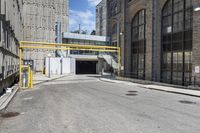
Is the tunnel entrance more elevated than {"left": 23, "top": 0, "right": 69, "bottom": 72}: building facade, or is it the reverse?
{"left": 23, "top": 0, "right": 69, "bottom": 72}: building facade

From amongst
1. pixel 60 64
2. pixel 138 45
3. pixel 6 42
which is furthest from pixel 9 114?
pixel 60 64

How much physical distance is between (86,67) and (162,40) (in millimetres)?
30646

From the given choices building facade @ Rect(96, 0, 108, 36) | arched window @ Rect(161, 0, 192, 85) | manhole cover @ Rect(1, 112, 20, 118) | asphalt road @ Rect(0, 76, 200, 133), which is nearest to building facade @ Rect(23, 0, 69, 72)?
building facade @ Rect(96, 0, 108, 36)

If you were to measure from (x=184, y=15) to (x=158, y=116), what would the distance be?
1474 cm

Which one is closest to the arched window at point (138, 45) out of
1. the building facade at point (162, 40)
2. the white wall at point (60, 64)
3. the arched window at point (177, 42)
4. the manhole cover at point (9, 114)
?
the building facade at point (162, 40)

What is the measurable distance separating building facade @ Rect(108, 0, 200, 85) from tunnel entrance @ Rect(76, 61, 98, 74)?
22164mm

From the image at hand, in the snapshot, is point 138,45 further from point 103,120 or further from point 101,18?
point 101,18

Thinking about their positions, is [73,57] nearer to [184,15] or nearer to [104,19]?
[104,19]

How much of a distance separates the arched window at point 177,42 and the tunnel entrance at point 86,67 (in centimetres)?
2941

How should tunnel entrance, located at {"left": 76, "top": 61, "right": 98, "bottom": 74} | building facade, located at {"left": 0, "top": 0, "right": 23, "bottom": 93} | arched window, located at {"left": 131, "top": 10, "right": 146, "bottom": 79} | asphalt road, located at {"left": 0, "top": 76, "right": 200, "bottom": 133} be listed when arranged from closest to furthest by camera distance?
1. asphalt road, located at {"left": 0, "top": 76, "right": 200, "bottom": 133}
2. building facade, located at {"left": 0, "top": 0, "right": 23, "bottom": 93}
3. arched window, located at {"left": 131, "top": 10, "right": 146, "bottom": 79}
4. tunnel entrance, located at {"left": 76, "top": 61, "right": 98, "bottom": 74}

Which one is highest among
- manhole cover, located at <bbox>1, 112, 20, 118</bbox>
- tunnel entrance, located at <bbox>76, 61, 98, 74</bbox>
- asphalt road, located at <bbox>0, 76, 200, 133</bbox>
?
tunnel entrance, located at <bbox>76, 61, 98, 74</bbox>

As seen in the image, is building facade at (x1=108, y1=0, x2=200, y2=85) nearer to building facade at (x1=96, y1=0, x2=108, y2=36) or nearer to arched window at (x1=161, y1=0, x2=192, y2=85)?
arched window at (x1=161, y1=0, x2=192, y2=85)

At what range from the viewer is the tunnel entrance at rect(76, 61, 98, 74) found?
4978cm

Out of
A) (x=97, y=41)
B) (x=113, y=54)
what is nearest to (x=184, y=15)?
(x=113, y=54)
